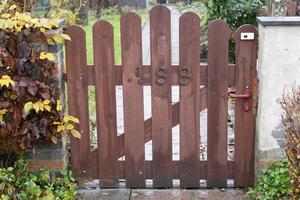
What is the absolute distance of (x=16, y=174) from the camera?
4.03 m

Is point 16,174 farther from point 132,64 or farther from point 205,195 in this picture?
point 205,195

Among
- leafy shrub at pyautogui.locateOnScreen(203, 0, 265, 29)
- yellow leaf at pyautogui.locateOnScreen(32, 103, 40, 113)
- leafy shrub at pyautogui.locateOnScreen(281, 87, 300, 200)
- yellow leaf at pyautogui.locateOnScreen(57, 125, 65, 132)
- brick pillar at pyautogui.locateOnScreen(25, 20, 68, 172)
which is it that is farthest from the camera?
leafy shrub at pyautogui.locateOnScreen(203, 0, 265, 29)

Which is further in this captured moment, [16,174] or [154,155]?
[154,155]

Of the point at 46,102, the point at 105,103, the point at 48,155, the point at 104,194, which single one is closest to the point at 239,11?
the point at 105,103

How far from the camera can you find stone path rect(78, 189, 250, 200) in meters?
4.15

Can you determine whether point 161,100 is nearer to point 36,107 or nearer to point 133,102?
point 133,102

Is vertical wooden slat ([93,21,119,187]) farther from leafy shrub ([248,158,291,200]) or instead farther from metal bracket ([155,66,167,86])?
leafy shrub ([248,158,291,200])

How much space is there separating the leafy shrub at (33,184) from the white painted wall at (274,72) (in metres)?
1.67

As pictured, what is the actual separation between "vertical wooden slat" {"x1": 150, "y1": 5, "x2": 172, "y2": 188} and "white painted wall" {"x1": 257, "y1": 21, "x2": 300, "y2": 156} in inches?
30.1

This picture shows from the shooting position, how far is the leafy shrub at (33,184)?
3746 mm

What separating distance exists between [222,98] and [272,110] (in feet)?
1.40

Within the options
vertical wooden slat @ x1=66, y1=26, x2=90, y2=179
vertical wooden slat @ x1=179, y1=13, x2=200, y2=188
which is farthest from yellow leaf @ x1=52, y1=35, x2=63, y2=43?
vertical wooden slat @ x1=179, y1=13, x2=200, y2=188

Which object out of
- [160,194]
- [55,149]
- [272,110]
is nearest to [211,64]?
[272,110]

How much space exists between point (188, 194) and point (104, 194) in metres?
0.74
